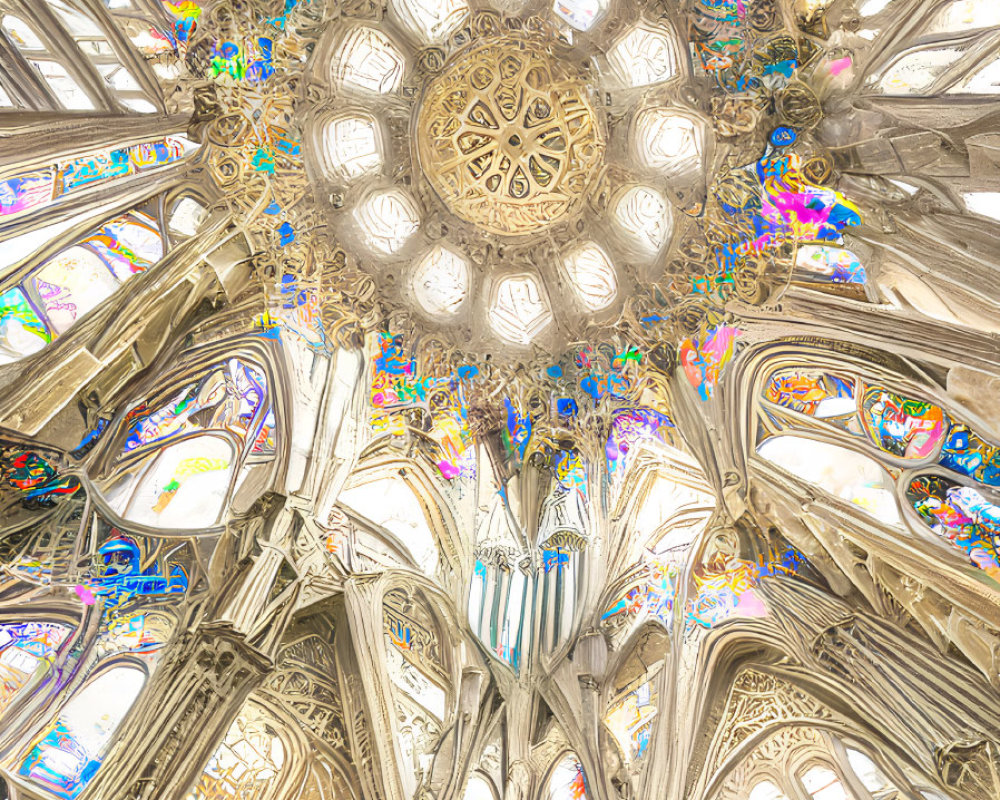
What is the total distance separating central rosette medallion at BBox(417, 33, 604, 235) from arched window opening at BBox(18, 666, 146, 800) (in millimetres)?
9763

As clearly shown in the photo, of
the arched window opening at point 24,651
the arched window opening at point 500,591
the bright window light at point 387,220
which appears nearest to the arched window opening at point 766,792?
the arched window opening at point 500,591

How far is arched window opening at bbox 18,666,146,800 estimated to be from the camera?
738cm

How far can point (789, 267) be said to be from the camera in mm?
10859

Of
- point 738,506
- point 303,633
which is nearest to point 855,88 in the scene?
point 738,506

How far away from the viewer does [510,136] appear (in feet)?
52.5

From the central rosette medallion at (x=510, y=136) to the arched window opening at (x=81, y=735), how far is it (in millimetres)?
9763

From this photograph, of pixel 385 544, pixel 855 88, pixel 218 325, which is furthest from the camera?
pixel 385 544

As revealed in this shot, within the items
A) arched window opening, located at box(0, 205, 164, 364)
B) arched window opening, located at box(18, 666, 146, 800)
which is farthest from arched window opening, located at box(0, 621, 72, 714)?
arched window opening, located at box(0, 205, 164, 364)

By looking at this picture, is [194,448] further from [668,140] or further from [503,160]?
[668,140]

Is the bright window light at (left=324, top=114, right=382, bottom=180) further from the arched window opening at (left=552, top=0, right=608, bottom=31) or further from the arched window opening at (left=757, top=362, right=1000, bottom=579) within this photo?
the arched window opening at (left=757, top=362, right=1000, bottom=579)

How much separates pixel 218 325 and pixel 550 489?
551 centimetres

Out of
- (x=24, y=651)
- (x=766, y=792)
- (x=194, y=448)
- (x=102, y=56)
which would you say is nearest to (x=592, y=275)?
(x=194, y=448)

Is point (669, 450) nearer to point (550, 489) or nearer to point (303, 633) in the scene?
point (550, 489)

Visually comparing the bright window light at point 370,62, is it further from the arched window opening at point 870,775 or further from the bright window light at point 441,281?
the arched window opening at point 870,775
